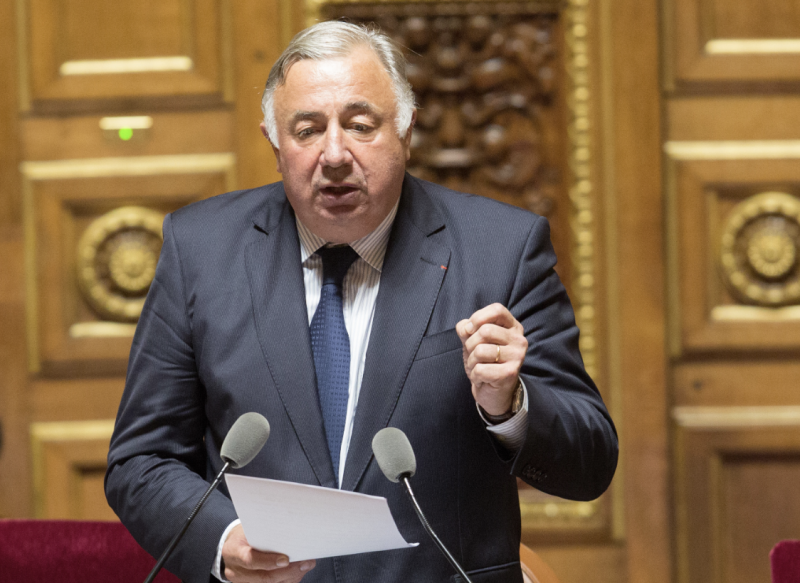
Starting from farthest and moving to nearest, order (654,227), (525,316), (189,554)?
1. (654,227)
2. (525,316)
3. (189,554)

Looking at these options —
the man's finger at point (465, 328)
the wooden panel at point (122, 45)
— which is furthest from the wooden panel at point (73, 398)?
the man's finger at point (465, 328)

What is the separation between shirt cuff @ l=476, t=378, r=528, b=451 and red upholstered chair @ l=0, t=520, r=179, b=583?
0.65 metres

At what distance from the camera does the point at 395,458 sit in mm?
1014

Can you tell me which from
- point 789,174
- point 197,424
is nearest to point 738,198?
point 789,174

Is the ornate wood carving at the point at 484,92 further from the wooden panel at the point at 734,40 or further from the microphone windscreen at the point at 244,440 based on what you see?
the microphone windscreen at the point at 244,440

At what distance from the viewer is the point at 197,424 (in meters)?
1.51

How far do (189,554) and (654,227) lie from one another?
1.65 meters

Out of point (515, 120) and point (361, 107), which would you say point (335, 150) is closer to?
point (361, 107)

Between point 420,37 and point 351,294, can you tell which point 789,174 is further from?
point 351,294

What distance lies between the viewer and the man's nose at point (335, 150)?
139 cm

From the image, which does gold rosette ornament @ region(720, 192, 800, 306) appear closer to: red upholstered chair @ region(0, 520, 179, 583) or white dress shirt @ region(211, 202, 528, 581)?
white dress shirt @ region(211, 202, 528, 581)

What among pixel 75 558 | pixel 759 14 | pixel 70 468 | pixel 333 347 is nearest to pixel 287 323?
pixel 333 347

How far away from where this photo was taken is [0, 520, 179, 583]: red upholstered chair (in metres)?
1.53

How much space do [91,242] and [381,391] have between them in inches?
58.0
